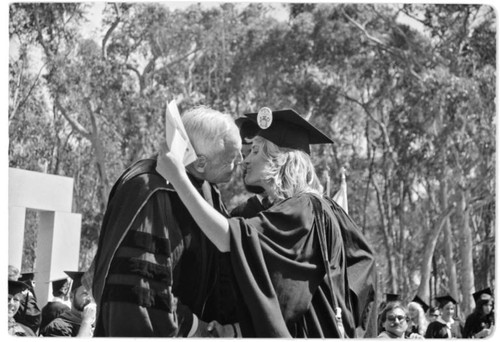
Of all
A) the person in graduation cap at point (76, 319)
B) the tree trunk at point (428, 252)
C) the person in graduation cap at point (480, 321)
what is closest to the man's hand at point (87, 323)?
the person in graduation cap at point (76, 319)

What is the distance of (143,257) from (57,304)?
671 centimetres

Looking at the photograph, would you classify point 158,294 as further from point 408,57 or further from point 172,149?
point 408,57

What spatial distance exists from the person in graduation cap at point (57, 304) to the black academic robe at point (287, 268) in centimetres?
561

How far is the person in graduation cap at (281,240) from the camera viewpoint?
3.34 metres

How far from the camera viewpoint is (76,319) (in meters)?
8.12

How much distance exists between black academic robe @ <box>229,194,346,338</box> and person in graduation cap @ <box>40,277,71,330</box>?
5.61 meters

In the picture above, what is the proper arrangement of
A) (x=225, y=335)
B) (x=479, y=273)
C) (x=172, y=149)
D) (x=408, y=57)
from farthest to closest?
1. (x=479, y=273)
2. (x=408, y=57)
3. (x=225, y=335)
4. (x=172, y=149)

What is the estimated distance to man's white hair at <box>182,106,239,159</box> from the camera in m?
3.44

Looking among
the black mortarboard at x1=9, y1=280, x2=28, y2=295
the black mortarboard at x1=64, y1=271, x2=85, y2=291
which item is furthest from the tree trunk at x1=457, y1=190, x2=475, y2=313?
the black mortarboard at x1=9, y1=280, x2=28, y2=295

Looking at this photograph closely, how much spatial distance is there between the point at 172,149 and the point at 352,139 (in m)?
23.2

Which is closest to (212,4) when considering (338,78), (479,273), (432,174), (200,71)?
(200,71)

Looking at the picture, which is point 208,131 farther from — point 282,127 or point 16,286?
point 16,286

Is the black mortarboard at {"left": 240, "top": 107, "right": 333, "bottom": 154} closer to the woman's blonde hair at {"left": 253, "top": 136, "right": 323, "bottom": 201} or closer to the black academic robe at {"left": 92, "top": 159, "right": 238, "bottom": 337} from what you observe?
the woman's blonde hair at {"left": 253, "top": 136, "right": 323, "bottom": 201}

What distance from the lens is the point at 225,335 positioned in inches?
136
